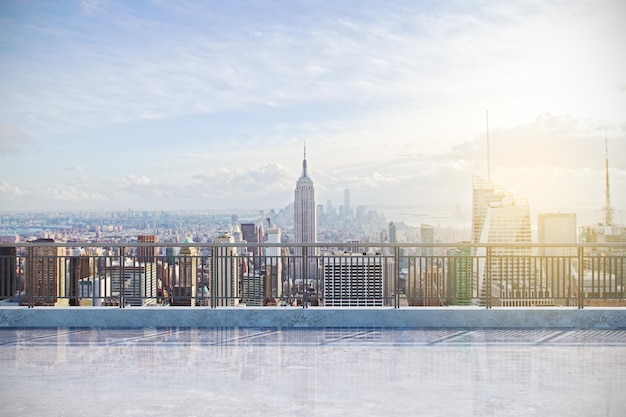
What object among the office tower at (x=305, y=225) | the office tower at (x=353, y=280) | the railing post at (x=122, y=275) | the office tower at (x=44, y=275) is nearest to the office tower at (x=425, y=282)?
the office tower at (x=353, y=280)

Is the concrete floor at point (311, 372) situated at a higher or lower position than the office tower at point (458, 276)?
lower

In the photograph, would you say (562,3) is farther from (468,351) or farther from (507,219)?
(468,351)

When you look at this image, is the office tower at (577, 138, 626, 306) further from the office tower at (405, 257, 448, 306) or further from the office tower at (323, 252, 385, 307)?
the office tower at (323, 252, 385, 307)

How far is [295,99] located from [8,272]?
63.2 feet

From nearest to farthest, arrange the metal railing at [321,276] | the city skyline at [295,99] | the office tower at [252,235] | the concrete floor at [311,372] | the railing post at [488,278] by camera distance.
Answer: the concrete floor at [311,372] < the railing post at [488,278] < the metal railing at [321,276] < the office tower at [252,235] < the city skyline at [295,99]

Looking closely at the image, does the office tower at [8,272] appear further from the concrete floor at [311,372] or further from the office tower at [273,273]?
the office tower at [273,273]

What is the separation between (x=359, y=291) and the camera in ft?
33.8

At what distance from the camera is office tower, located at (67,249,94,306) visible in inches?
412

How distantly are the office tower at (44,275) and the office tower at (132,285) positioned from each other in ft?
2.52

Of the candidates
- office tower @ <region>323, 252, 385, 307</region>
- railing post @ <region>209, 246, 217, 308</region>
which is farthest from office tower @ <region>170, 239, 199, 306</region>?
office tower @ <region>323, 252, 385, 307</region>

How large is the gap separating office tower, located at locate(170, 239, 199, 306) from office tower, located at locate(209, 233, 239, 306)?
349 mm

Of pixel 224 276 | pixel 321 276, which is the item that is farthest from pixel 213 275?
pixel 321 276

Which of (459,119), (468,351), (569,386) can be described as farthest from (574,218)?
(459,119)

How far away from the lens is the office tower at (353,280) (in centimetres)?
1031
